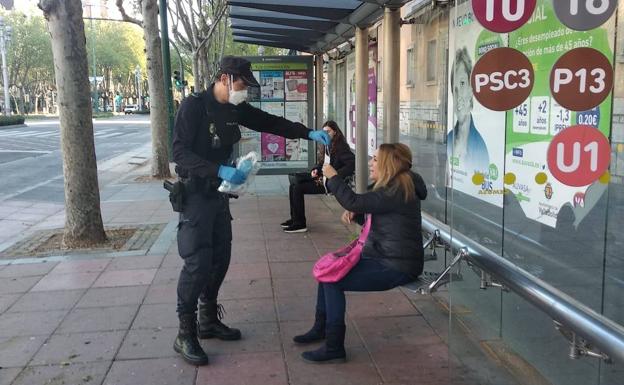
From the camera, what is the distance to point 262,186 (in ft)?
38.4

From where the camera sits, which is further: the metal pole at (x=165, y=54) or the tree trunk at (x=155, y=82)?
the metal pole at (x=165, y=54)

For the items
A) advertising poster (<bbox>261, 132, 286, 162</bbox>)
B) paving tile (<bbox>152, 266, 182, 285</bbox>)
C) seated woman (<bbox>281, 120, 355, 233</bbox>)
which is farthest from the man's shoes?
advertising poster (<bbox>261, 132, 286, 162</bbox>)

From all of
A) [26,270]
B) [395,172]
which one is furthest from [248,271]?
[395,172]

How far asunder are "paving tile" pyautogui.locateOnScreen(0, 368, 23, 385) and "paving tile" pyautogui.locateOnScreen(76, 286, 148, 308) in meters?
1.12

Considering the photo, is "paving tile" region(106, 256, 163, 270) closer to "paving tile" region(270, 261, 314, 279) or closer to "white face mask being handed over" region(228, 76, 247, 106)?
"paving tile" region(270, 261, 314, 279)

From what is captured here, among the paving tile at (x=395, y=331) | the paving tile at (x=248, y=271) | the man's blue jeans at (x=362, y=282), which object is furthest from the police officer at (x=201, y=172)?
the paving tile at (x=248, y=271)

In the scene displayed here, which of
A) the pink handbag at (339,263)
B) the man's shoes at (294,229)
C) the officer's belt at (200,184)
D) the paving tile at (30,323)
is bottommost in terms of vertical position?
the paving tile at (30,323)

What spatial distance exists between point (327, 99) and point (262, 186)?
2.17m

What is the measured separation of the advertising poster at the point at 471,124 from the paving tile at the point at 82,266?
142 inches

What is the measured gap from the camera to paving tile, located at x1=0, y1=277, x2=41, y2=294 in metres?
5.15

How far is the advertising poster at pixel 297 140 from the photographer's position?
10062mm

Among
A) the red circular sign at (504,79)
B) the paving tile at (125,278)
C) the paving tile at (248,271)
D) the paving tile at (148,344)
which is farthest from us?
the paving tile at (248,271)

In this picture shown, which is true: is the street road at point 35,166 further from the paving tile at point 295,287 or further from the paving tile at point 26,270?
the paving tile at point 295,287

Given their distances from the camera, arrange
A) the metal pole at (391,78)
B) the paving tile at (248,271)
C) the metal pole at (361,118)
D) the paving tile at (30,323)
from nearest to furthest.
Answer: the paving tile at (30,323) → the paving tile at (248,271) → the metal pole at (391,78) → the metal pole at (361,118)
